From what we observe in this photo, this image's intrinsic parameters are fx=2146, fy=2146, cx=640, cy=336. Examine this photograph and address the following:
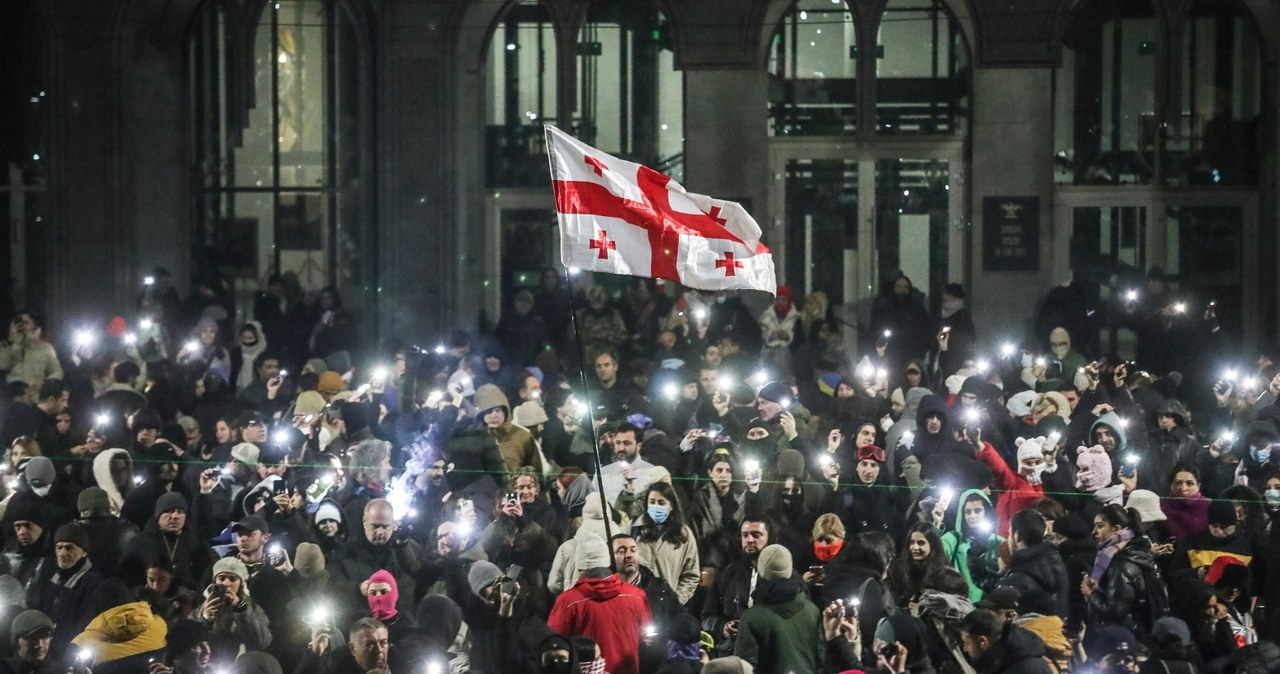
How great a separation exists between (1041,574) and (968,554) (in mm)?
1219

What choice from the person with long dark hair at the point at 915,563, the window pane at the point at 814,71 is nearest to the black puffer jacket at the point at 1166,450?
the person with long dark hair at the point at 915,563

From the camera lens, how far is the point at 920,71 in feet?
74.1

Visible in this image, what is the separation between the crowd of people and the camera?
35.4 feet

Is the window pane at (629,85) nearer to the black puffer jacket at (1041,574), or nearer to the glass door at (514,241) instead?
the glass door at (514,241)

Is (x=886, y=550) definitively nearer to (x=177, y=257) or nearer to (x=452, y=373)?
(x=452, y=373)

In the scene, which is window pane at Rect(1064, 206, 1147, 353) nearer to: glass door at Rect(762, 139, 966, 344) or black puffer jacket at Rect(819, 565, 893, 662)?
glass door at Rect(762, 139, 966, 344)

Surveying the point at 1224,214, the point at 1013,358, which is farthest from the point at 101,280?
the point at 1224,214

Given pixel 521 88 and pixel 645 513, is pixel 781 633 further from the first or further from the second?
pixel 521 88

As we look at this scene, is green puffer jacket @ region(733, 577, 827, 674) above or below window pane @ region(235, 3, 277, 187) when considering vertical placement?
below

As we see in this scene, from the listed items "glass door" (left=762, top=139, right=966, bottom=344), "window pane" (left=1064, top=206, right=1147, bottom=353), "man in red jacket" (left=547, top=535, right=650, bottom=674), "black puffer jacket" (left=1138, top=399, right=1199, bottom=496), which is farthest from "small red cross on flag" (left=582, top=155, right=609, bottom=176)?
"window pane" (left=1064, top=206, right=1147, bottom=353)

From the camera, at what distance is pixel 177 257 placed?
76.2 feet

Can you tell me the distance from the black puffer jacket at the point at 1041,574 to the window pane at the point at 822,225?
449 inches

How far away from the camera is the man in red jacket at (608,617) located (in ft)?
35.3

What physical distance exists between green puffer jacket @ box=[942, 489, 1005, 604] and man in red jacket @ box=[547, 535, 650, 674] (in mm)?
2196
